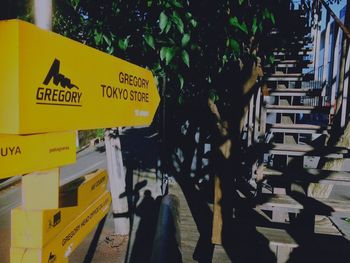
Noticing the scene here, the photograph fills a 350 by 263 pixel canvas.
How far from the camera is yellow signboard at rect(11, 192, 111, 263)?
1353mm

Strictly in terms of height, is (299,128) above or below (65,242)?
above

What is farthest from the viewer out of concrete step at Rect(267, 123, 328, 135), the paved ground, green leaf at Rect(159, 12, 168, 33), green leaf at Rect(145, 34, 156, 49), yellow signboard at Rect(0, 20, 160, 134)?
concrete step at Rect(267, 123, 328, 135)

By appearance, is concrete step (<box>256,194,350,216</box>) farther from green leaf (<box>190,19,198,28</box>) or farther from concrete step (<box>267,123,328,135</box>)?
green leaf (<box>190,19,198,28</box>)

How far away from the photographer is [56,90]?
4.19 feet

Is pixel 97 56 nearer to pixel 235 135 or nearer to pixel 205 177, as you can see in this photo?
pixel 235 135

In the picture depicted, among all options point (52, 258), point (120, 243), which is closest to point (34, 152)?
point (52, 258)

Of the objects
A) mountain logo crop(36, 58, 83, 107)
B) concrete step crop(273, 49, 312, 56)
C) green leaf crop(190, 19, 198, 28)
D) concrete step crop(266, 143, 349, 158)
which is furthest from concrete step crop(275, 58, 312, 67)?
mountain logo crop(36, 58, 83, 107)

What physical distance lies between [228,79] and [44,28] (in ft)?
14.2

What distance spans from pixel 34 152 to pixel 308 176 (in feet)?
12.0

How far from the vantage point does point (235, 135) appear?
4188mm

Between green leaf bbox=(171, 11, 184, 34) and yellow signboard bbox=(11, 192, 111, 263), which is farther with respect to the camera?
green leaf bbox=(171, 11, 184, 34)

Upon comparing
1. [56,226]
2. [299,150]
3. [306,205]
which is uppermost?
[299,150]

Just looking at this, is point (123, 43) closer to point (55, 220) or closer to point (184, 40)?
point (184, 40)

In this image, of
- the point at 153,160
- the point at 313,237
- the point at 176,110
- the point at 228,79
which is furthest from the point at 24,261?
the point at 153,160
